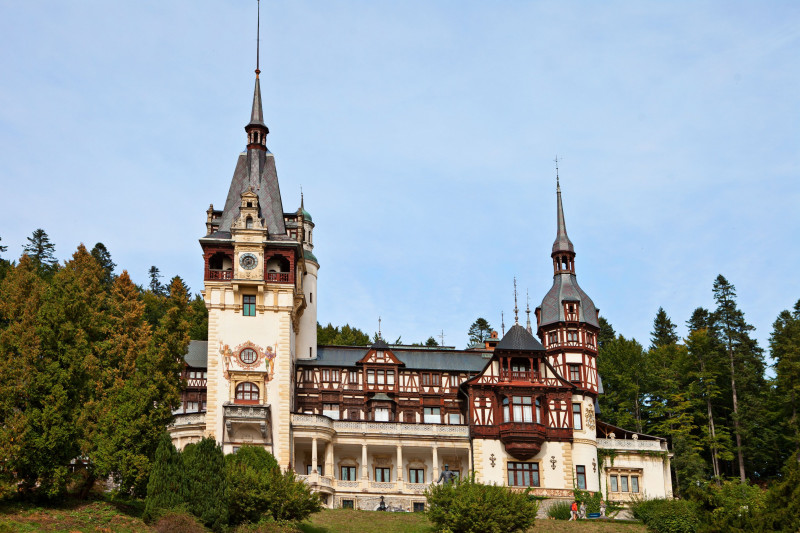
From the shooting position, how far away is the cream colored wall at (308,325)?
69.7 metres

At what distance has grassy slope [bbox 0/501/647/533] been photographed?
41.3 metres

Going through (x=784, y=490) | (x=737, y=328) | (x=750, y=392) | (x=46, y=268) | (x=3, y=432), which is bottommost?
(x=784, y=490)

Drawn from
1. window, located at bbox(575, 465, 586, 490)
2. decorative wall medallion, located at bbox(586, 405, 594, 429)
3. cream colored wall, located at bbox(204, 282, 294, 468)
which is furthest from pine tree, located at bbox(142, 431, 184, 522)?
decorative wall medallion, located at bbox(586, 405, 594, 429)

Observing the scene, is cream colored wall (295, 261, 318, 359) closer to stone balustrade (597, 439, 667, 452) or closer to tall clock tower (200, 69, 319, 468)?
tall clock tower (200, 69, 319, 468)

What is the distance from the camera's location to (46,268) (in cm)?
9462

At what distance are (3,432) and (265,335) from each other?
72.5ft

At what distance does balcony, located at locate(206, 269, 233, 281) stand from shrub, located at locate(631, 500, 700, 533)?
94.7 ft

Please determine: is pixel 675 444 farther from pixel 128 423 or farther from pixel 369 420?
pixel 128 423

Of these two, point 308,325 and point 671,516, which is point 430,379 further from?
point 671,516

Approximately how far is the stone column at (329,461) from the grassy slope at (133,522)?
7.05 metres

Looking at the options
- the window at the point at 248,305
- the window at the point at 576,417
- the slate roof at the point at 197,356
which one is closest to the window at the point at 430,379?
the window at the point at 576,417

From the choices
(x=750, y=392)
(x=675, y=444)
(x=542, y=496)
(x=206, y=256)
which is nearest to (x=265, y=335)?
(x=206, y=256)

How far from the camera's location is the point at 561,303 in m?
69.6

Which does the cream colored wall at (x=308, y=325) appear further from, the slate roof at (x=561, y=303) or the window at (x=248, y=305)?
the slate roof at (x=561, y=303)
